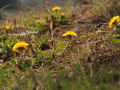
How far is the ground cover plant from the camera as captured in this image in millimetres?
707

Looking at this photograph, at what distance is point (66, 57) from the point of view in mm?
1529

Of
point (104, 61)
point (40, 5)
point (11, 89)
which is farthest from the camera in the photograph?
point (40, 5)

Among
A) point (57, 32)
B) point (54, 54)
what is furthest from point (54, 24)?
point (54, 54)

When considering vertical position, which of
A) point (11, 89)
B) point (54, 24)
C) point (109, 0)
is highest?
point (109, 0)

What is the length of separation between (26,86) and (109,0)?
7.82ft

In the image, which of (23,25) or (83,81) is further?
(23,25)

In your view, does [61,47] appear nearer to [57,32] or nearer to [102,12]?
[57,32]

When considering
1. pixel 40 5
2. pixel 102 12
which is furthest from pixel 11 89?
pixel 40 5

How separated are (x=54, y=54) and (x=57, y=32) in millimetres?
988

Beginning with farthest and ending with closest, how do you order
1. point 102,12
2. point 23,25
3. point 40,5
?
point 40,5, point 23,25, point 102,12

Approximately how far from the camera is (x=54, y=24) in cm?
286

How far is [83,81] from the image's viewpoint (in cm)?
69

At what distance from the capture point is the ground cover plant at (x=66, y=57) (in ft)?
2.32

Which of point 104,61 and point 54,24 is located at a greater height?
point 54,24
